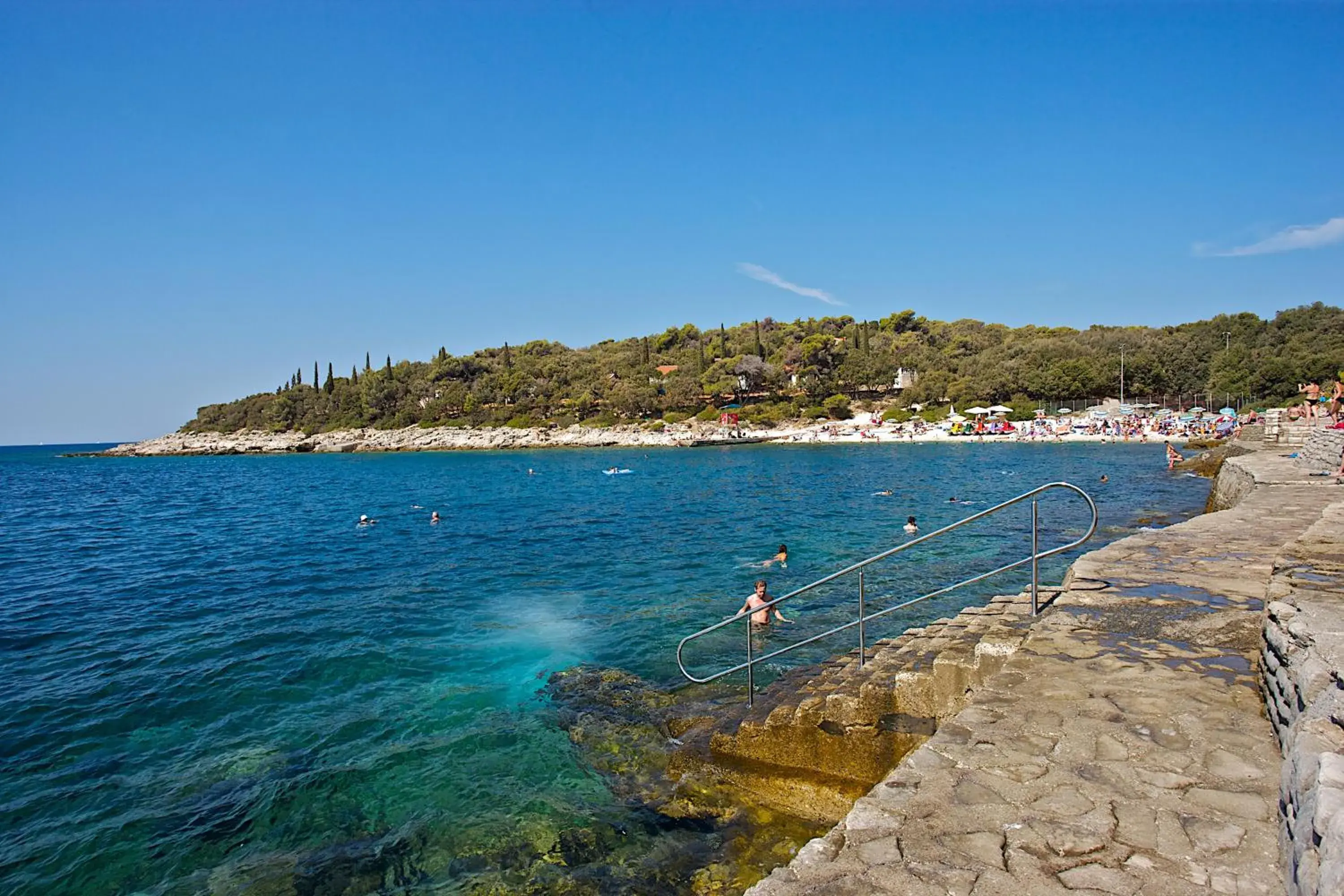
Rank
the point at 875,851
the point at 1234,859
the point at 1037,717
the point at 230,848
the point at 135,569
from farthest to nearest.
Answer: the point at 135,569
the point at 230,848
the point at 1037,717
the point at 875,851
the point at 1234,859

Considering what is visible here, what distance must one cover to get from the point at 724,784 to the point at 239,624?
40.9 ft

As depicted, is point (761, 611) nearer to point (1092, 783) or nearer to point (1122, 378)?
point (1092, 783)

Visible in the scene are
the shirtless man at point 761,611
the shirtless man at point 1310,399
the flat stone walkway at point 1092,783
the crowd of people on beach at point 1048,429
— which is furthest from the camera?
the crowd of people on beach at point 1048,429

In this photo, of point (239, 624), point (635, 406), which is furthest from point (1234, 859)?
point (635, 406)

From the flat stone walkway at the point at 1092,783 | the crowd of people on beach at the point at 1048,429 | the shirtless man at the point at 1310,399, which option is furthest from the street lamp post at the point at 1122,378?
the flat stone walkway at the point at 1092,783

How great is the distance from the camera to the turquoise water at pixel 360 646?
725 cm

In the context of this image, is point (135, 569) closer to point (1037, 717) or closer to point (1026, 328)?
point (1037, 717)

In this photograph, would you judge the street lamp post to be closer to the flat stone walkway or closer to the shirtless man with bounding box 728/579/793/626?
the shirtless man with bounding box 728/579/793/626

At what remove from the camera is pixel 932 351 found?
103625 mm

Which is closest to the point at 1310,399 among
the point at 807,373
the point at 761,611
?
the point at 761,611

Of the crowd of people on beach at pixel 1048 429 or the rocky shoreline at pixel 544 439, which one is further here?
the rocky shoreline at pixel 544 439

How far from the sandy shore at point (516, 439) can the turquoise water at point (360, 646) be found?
44.2 metres

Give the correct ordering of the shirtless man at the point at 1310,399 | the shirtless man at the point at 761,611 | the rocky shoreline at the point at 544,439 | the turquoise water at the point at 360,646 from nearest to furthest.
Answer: the turquoise water at the point at 360,646, the shirtless man at the point at 761,611, the shirtless man at the point at 1310,399, the rocky shoreline at the point at 544,439

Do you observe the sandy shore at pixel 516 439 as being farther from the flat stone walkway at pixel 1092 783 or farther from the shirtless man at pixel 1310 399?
the flat stone walkway at pixel 1092 783
